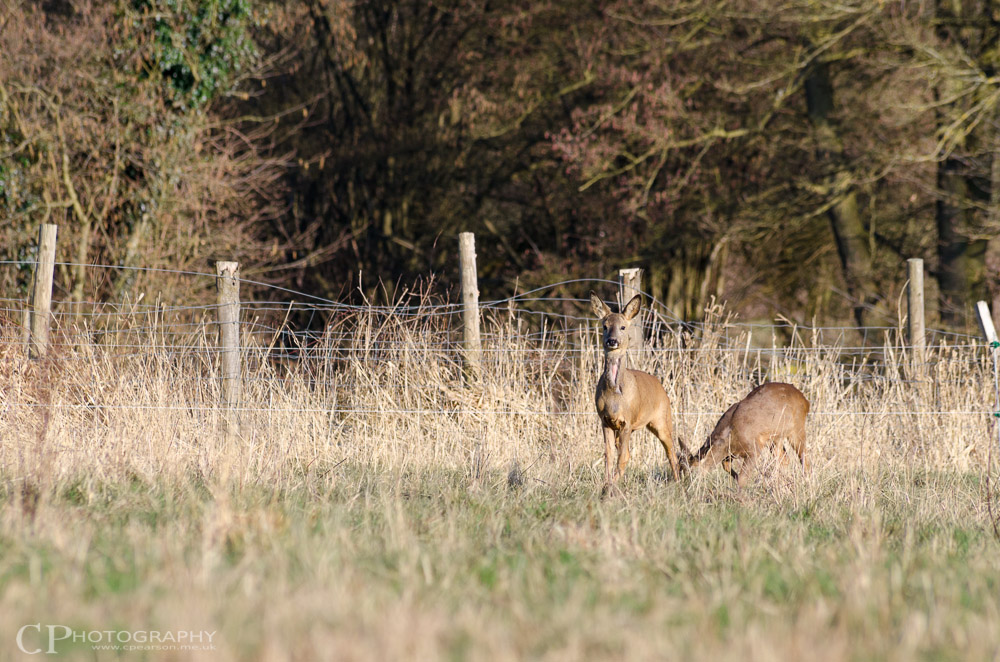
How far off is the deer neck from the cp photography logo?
4.39m

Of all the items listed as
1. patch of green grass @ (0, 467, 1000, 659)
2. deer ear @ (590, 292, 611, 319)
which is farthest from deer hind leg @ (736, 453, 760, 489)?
deer ear @ (590, 292, 611, 319)

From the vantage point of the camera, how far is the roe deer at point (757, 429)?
711cm

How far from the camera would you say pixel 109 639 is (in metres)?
3.01

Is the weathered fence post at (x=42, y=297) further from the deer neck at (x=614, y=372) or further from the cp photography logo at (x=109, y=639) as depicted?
the cp photography logo at (x=109, y=639)

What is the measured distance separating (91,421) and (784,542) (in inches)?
226

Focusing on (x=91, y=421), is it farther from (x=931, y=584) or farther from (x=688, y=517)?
(x=931, y=584)

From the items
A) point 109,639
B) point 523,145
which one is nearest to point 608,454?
point 109,639

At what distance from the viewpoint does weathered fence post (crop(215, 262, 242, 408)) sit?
8430 millimetres

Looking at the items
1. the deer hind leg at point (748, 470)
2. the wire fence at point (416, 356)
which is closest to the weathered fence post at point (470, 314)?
the wire fence at point (416, 356)

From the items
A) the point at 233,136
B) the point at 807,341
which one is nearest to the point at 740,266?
the point at 807,341

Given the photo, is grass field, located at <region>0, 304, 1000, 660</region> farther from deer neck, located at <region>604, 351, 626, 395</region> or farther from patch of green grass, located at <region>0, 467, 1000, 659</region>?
deer neck, located at <region>604, 351, 626, 395</region>

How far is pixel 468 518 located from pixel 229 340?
4162 mm

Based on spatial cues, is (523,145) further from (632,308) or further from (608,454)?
(608,454)

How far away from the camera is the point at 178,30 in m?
13.6
